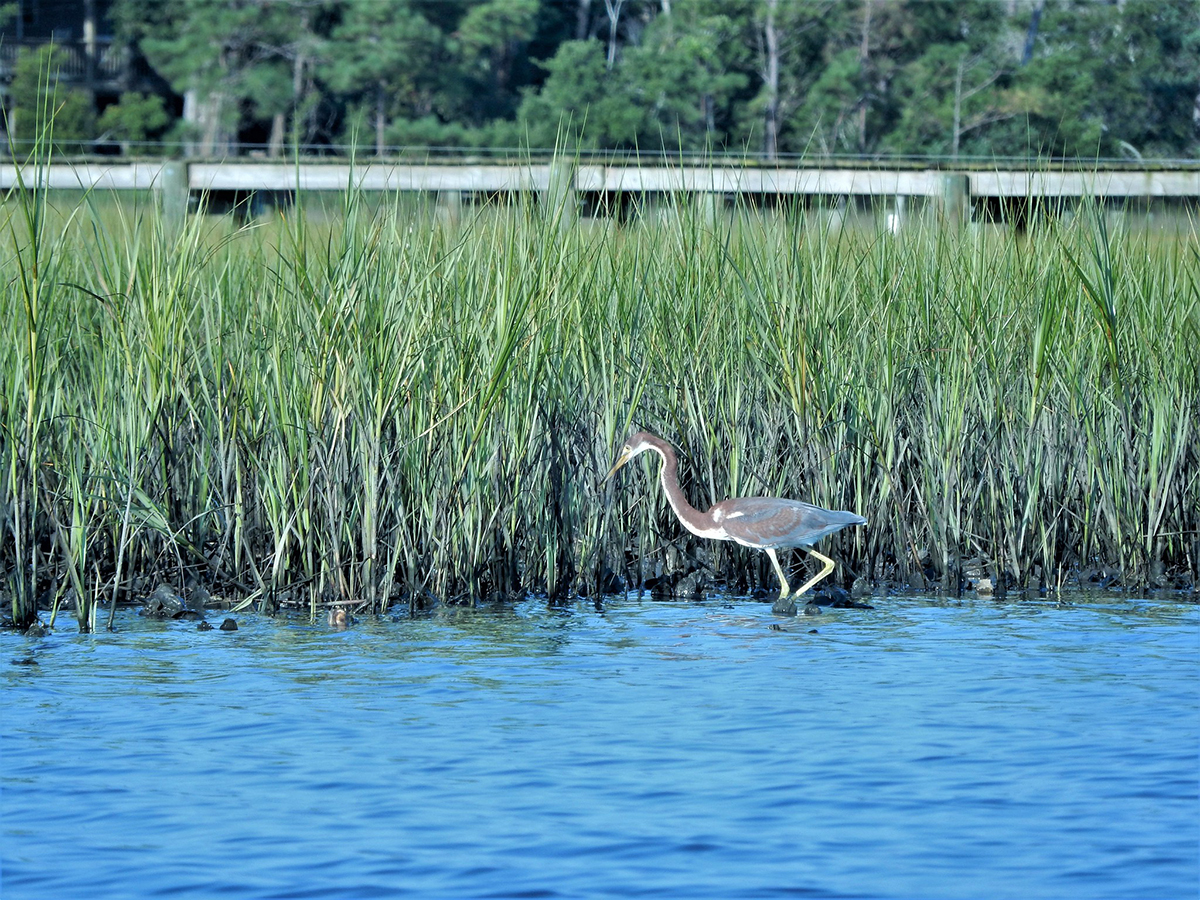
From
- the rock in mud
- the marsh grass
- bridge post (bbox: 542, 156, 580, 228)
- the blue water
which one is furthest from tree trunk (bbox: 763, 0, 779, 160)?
the blue water

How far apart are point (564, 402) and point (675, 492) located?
604mm

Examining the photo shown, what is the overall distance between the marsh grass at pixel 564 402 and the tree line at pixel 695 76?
72.9ft

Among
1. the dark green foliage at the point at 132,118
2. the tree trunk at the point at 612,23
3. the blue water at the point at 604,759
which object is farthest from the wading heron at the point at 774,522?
the tree trunk at the point at 612,23

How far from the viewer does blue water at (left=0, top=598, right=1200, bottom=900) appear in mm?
3984

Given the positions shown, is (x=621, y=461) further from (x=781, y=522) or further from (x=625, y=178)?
(x=625, y=178)

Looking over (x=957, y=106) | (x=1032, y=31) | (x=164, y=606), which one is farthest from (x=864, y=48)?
(x=164, y=606)

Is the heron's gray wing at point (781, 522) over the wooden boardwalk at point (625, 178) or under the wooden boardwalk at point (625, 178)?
under

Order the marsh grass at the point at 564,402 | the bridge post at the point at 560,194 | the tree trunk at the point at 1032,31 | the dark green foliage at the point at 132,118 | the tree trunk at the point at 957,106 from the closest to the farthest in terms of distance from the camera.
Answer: the marsh grass at the point at 564,402, the bridge post at the point at 560,194, the tree trunk at the point at 957,106, the dark green foliage at the point at 132,118, the tree trunk at the point at 1032,31

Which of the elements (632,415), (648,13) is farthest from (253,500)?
(648,13)

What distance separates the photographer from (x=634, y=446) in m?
6.78

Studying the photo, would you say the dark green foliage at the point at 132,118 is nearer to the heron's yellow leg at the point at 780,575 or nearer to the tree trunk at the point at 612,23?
the tree trunk at the point at 612,23

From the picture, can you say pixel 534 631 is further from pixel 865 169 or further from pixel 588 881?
pixel 865 169

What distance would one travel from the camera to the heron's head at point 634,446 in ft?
22.0

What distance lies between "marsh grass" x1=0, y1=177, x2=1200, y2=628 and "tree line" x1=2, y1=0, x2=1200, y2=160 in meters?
22.2
